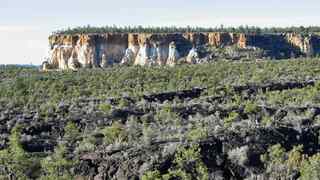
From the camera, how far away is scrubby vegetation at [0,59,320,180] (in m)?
40.2

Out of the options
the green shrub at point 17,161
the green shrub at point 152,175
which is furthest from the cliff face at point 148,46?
the green shrub at point 152,175

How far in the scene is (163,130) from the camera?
155ft

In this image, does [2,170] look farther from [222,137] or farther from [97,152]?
[222,137]

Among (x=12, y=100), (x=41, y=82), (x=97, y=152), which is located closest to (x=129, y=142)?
(x=97, y=152)

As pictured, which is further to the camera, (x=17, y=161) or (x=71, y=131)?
(x=71, y=131)

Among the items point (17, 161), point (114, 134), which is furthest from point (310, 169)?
point (17, 161)

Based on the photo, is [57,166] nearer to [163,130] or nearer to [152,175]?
[152,175]

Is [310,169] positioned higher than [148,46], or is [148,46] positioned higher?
[310,169]

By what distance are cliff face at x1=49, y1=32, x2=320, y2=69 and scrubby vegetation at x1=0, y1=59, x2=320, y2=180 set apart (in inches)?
1574

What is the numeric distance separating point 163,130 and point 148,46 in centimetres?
7523

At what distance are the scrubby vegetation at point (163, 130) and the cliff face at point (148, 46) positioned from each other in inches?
1574

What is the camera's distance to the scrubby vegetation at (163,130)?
40.2m

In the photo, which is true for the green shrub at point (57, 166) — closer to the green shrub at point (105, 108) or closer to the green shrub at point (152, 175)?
the green shrub at point (152, 175)

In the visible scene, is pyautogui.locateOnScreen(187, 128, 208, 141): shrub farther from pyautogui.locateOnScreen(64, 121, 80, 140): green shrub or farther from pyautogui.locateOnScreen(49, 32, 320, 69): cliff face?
pyautogui.locateOnScreen(49, 32, 320, 69): cliff face
